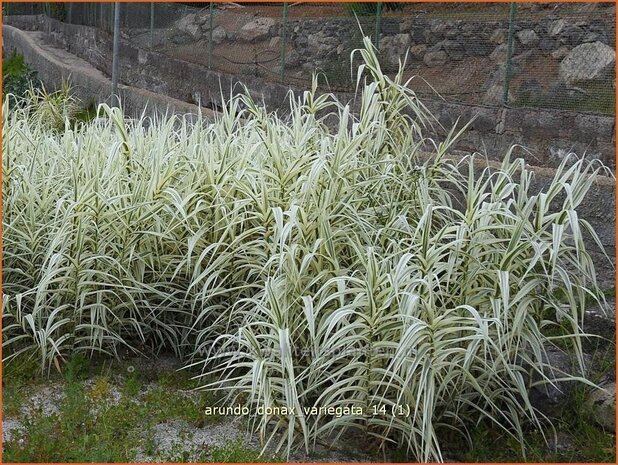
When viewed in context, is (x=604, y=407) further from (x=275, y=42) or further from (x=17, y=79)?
(x=17, y=79)

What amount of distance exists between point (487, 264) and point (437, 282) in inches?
13.9

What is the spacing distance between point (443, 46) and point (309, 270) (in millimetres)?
3499

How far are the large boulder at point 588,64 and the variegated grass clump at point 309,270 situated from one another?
1.24 m

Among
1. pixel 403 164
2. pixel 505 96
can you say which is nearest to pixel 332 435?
pixel 403 164

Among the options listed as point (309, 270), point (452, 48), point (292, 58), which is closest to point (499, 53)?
point (452, 48)

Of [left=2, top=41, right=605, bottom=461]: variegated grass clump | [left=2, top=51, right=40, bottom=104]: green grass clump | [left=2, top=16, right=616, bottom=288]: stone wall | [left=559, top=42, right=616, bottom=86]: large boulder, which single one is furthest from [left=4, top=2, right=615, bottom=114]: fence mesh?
[left=2, top=51, right=40, bottom=104]: green grass clump

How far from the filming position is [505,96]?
609cm

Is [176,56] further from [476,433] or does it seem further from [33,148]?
[476,433]

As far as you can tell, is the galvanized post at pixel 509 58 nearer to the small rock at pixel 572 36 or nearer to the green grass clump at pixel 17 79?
the small rock at pixel 572 36

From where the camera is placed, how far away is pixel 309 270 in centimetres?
397

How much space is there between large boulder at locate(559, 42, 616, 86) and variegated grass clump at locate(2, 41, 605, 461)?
1.24 m

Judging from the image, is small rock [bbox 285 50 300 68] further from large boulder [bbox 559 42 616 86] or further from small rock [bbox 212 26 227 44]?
large boulder [bbox 559 42 616 86]

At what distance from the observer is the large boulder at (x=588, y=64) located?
18.5 ft

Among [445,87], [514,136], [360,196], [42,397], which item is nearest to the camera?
[42,397]
